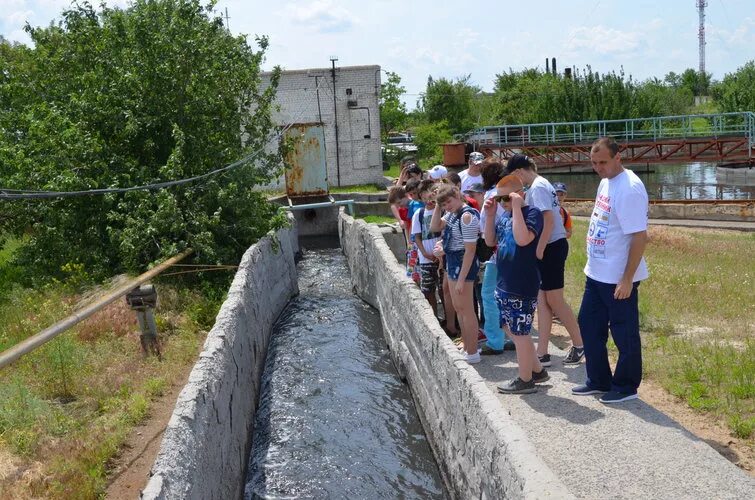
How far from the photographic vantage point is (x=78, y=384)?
689cm

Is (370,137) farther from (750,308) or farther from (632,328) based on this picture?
(632,328)

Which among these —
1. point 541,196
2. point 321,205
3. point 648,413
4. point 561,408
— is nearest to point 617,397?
point 648,413

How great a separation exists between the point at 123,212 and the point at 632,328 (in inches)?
325

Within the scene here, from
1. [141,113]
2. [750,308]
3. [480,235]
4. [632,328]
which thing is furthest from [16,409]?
[750,308]

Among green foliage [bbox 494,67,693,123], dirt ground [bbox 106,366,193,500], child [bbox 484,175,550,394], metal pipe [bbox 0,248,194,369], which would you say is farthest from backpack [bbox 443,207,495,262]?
green foliage [bbox 494,67,693,123]

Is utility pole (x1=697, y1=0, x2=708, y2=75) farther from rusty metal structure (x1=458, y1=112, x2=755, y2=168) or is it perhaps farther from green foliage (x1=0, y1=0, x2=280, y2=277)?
green foliage (x1=0, y1=0, x2=280, y2=277)

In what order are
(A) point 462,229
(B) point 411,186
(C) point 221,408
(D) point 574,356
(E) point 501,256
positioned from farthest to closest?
(B) point 411,186 < (D) point 574,356 < (A) point 462,229 < (E) point 501,256 < (C) point 221,408

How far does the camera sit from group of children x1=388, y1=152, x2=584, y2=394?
5.77 m

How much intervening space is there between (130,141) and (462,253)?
7.25m

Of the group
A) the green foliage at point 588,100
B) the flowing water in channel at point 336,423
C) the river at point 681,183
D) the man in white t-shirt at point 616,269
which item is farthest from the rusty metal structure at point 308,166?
the green foliage at point 588,100

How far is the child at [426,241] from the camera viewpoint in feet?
25.4

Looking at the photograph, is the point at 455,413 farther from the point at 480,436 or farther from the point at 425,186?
the point at 425,186

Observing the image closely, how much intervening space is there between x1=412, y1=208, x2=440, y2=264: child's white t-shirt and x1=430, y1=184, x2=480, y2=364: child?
0.79 meters

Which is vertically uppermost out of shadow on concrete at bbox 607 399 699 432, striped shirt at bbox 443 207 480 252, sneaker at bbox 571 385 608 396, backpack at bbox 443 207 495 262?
striped shirt at bbox 443 207 480 252
